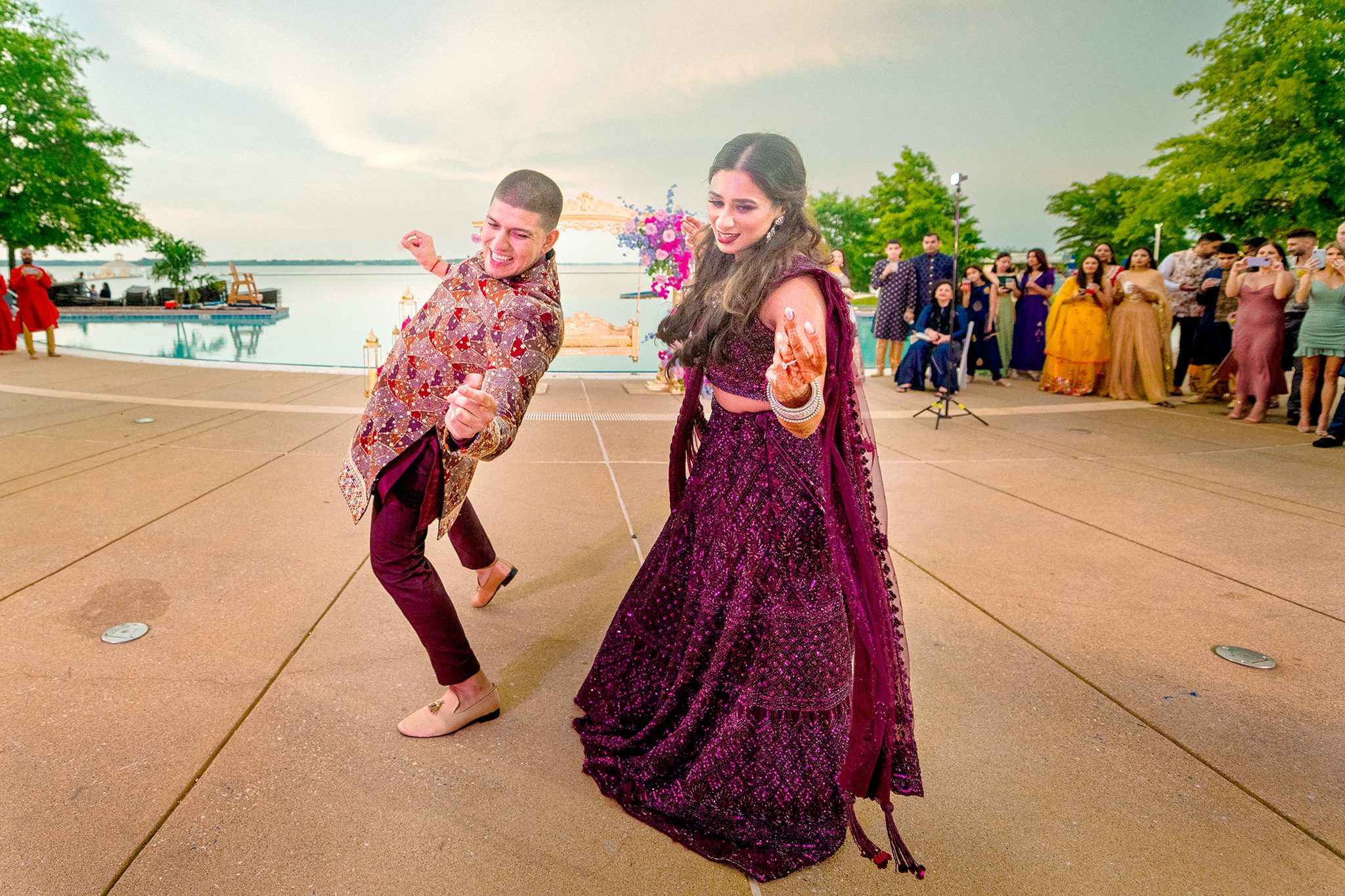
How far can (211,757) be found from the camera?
86.5 inches

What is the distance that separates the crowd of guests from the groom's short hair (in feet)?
22.2

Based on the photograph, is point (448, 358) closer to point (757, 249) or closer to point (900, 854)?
point (757, 249)

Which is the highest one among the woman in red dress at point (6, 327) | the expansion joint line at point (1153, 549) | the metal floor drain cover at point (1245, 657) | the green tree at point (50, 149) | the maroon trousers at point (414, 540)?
the green tree at point (50, 149)

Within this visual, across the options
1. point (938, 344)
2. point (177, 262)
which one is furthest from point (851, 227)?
point (938, 344)

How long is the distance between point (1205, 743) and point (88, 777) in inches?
132

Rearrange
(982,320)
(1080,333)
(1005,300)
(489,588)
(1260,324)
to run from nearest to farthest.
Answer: (489,588) < (1260,324) < (1080,333) < (982,320) < (1005,300)

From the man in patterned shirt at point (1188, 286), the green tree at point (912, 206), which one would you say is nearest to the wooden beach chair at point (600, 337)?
the man in patterned shirt at point (1188, 286)

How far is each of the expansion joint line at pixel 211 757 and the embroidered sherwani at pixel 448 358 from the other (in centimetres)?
83

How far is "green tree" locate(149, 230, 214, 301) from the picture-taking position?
80.6 ft

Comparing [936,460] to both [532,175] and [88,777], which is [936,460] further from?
[88,777]

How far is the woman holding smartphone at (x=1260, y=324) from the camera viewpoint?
25.5 ft

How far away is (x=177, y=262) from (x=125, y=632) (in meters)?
28.1

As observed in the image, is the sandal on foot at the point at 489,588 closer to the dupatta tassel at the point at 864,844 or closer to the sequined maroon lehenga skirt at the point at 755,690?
the sequined maroon lehenga skirt at the point at 755,690

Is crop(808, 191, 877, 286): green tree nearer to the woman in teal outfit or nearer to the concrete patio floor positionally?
the woman in teal outfit
